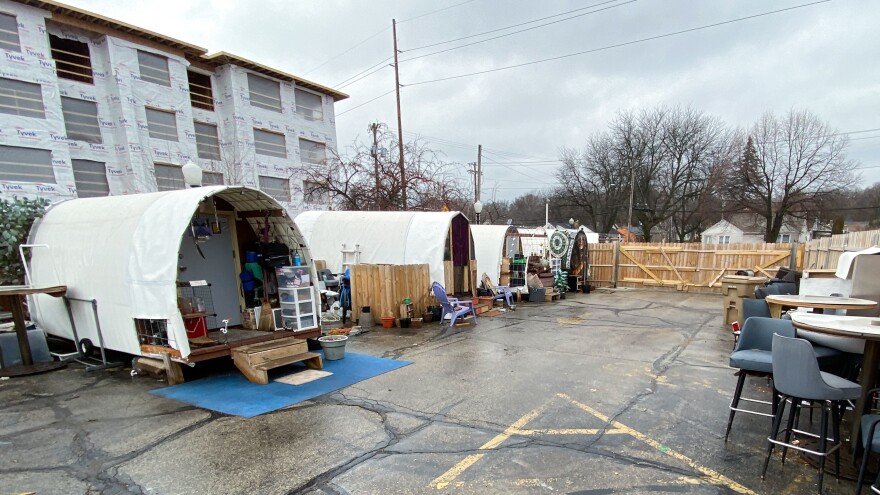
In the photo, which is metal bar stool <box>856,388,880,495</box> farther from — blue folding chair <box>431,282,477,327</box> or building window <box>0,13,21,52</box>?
building window <box>0,13,21,52</box>

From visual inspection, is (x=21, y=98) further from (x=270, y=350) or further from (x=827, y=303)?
(x=827, y=303)

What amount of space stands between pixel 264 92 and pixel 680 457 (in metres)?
30.3

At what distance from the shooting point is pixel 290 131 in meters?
27.5

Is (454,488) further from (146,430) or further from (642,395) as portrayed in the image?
(146,430)

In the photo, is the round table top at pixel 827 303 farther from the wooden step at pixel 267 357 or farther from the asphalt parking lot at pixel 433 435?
the wooden step at pixel 267 357

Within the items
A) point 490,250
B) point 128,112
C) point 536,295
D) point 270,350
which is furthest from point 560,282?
point 128,112

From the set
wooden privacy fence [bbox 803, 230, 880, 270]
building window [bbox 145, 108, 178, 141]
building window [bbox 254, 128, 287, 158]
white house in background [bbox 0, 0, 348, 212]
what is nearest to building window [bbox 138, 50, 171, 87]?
white house in background [bbox 0, 0, 348, 212]

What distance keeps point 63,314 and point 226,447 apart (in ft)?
18.6

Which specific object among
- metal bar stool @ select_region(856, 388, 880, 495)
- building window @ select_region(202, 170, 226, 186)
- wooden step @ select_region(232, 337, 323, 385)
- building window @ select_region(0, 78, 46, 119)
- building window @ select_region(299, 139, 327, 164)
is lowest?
wooden step @ select_region(232, 337, 323, 385)

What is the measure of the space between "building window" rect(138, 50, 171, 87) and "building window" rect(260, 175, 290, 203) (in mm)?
7420

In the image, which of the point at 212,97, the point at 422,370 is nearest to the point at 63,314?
the point at 422,370

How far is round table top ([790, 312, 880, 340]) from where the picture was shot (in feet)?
8.94

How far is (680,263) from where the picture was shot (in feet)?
49.2

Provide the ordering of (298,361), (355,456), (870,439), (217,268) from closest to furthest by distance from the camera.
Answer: (870,439)
(355,456)
(298,361)
(217,268)
